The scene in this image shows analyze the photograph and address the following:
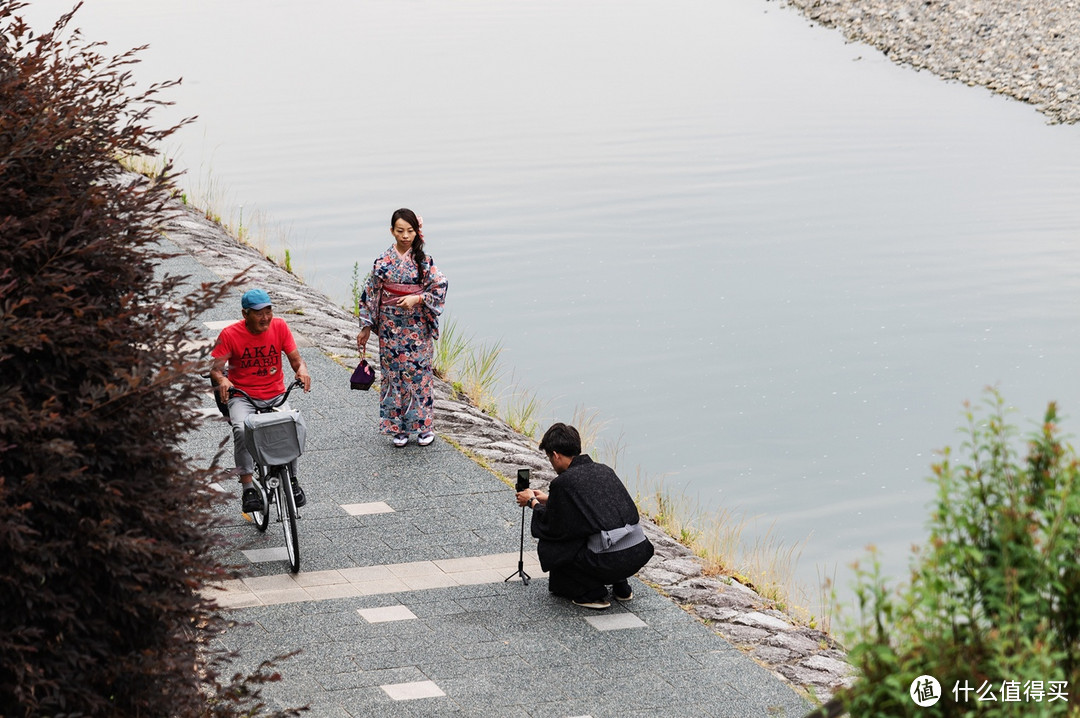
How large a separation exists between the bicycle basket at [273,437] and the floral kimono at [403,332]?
7.57 ft

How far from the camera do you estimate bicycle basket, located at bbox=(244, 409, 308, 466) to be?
9.01 m

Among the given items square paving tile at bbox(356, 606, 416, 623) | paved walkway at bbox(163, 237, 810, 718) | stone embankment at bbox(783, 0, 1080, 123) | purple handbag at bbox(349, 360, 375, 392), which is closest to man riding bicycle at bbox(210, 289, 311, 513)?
paved walkway at bbox(163, 237, 810, 718)

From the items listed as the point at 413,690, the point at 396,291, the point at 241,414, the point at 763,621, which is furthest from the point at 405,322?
the point at 413,690

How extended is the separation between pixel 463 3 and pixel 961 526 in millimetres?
49096

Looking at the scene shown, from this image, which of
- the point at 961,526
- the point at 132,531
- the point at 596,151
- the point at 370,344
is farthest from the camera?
the point at 596,151

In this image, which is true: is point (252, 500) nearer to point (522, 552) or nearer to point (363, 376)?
point (363, 376)

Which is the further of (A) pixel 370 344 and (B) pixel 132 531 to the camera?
(A) pixel 370 344

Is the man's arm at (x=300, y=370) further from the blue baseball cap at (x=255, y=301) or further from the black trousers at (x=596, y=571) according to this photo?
the black trousers at (x=596, y=571)

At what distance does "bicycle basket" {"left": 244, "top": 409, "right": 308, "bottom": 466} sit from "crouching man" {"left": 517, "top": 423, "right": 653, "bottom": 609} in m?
1.55

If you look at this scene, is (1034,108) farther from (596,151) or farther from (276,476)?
(276,476)

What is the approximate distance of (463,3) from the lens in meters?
51.1

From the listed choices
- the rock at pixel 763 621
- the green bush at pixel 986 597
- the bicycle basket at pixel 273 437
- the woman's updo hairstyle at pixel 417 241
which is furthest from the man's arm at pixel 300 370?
the green bush at pixel 986 597

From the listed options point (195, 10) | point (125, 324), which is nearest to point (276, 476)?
point (125, 324)

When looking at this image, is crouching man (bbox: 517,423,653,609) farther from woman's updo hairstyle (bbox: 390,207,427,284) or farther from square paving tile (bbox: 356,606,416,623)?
A: woman's updo hairstyle (bbox: 390,207,427,284)
